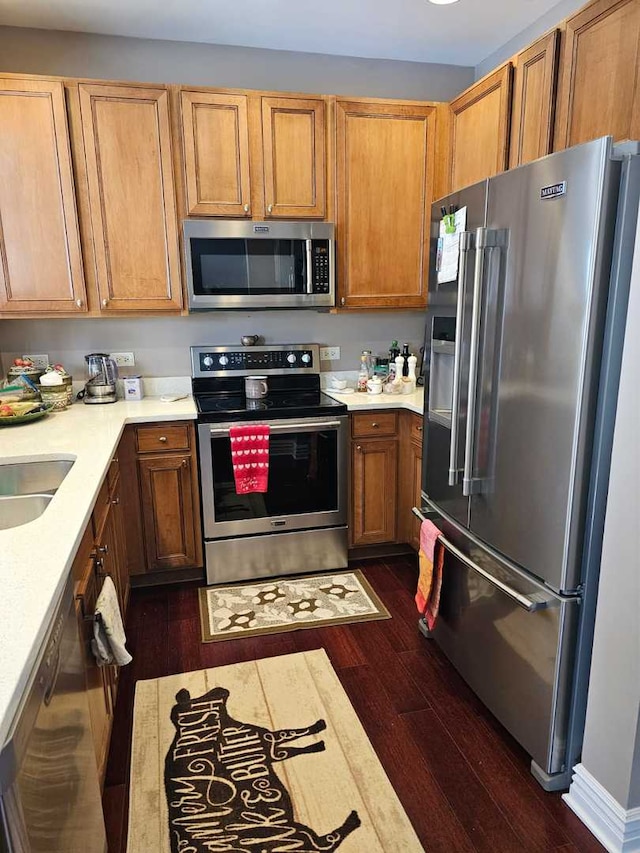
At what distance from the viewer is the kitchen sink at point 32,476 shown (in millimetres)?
1882

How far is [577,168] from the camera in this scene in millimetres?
1367

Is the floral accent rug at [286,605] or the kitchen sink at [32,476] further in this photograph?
the floral accent rug at [286,605]

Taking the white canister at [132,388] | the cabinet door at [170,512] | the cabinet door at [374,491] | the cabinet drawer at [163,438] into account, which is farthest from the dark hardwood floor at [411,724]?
the white canister at [132,388]

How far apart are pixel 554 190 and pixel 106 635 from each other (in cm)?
171

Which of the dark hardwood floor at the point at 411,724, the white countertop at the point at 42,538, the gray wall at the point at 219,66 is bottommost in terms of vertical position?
the dark hardwood floor at the point at 411,724

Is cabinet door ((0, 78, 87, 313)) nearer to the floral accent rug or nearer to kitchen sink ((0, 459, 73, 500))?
kitchen sink ((0, 459, 73, 500))

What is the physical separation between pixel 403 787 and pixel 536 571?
2.53ft

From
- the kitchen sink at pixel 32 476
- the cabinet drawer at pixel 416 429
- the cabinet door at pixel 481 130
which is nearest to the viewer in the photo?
the kitchen sink at pixel 32 476

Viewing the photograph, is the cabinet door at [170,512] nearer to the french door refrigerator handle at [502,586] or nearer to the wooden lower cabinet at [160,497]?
the wooden lower cabinet at [160,497]

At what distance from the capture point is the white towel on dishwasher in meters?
1.54

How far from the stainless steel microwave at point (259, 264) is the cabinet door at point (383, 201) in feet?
0.48

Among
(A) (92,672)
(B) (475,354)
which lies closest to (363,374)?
(B) (475,354)

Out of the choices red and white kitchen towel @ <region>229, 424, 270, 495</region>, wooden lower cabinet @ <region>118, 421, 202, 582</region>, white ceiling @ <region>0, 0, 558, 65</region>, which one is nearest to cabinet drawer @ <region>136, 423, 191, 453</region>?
wooden lower cabinet @ <region>118, 421, 202, 582</region>

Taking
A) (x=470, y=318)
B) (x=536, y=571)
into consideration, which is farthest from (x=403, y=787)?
(x=470, y=318)
